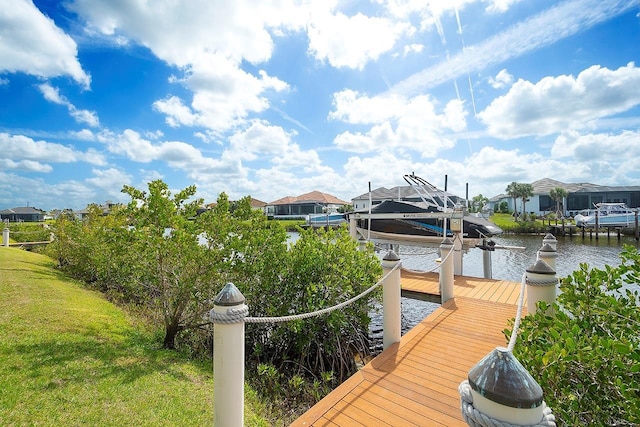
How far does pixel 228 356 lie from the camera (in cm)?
221

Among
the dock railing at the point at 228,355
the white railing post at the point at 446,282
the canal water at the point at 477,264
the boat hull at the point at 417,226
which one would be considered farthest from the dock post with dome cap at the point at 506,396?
the boat hull at the point at 417,226

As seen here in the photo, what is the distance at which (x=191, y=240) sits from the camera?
4742mm

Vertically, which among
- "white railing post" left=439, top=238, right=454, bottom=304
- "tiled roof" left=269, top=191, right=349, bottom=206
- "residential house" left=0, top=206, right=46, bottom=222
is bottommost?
"white railing post" left=439, top=238, right=454, bottom=304

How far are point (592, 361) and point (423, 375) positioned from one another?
2.29 meters

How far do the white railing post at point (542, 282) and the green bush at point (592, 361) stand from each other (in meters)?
0.86

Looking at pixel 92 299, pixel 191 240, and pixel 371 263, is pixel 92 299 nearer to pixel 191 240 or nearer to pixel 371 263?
pixel 191 240

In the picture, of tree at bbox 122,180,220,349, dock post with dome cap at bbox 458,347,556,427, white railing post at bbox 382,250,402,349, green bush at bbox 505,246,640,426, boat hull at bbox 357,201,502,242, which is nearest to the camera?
dock post with dome cap at bbox 458,347,556,427

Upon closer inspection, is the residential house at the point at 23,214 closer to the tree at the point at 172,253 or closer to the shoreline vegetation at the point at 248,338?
the shoreline vegetation at the point at 248,338

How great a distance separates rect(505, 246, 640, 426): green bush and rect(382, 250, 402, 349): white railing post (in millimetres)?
2321

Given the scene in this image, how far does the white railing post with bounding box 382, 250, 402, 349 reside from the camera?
14.7 feet

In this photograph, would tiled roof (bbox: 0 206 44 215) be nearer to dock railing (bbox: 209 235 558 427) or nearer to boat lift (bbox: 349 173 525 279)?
boat lift (bbox: 349 173 525 279)

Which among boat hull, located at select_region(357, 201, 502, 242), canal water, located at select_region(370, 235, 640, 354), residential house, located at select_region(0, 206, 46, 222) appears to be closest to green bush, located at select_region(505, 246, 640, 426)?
canal water, located at select_region(370, 235, 640, 354)

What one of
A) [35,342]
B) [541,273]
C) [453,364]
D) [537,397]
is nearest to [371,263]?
[453,364]

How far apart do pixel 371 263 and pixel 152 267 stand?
381 cm
